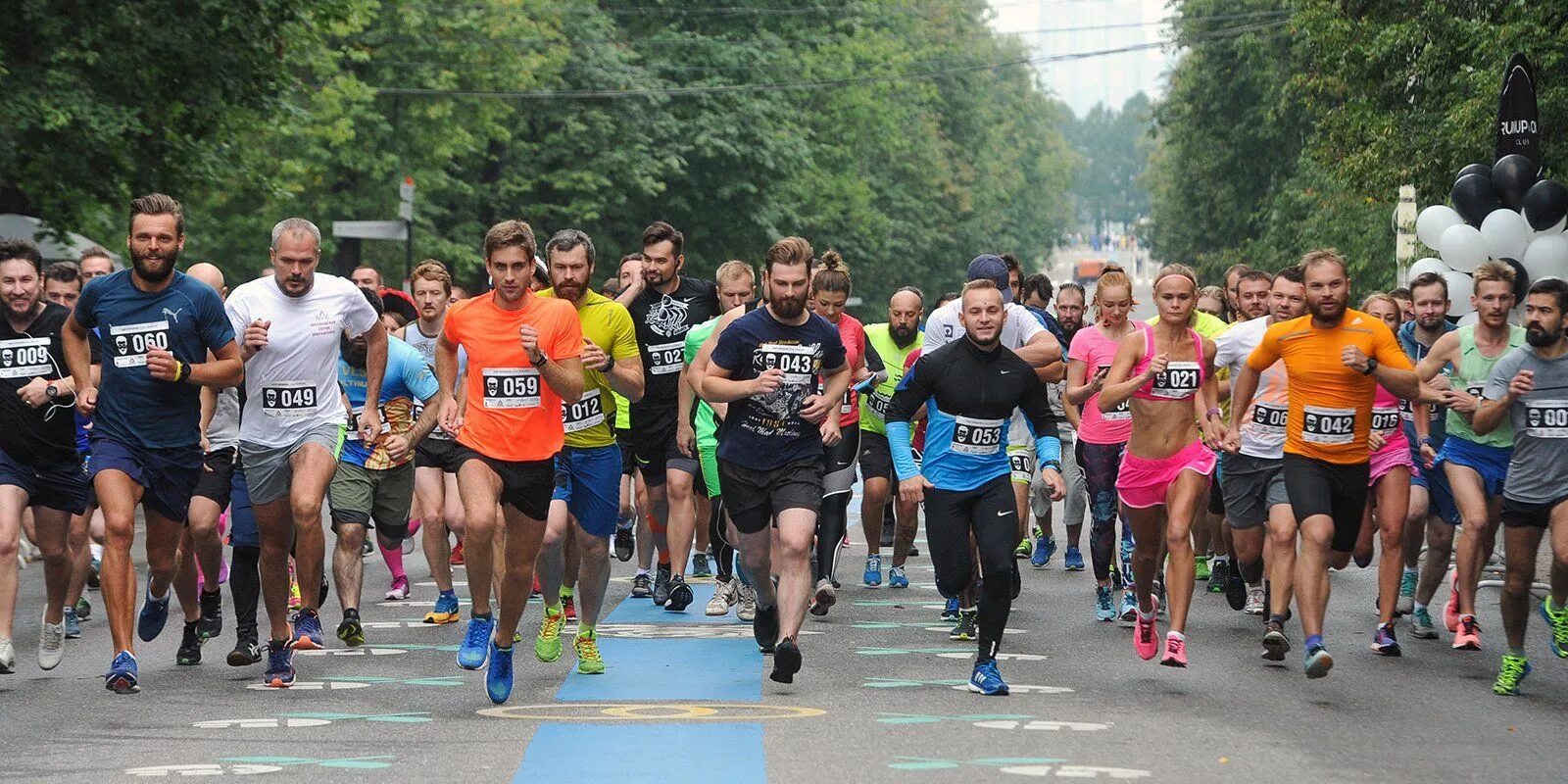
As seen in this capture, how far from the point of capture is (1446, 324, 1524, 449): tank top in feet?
36.9

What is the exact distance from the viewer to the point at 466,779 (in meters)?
7.73

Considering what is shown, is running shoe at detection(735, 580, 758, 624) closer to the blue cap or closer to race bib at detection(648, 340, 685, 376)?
race bib at detection(648, 340, 685, 376)

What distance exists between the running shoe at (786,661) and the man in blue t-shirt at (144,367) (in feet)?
8.84

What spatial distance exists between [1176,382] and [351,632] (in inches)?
172

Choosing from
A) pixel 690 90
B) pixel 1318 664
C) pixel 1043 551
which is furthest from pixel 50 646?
pixel 690 90

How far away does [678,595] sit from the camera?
13.1 metres

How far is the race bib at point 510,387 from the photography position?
31.8ft

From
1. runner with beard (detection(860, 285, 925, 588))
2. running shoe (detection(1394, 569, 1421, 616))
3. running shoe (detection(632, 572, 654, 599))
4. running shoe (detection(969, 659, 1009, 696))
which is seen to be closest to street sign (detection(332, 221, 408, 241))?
runner with beard (detection(860, 285, 925, 588))

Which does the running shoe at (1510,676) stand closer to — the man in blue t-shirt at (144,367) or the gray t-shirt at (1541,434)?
the gray t-shirt at (1541,434)

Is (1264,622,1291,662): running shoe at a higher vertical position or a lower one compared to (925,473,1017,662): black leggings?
lower

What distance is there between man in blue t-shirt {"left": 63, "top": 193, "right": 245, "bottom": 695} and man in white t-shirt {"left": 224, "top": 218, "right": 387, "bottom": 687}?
240 millimetres

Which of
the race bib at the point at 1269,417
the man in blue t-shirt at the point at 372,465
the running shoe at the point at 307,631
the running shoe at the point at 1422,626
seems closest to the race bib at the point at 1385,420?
the race bib at the point at 1269,417

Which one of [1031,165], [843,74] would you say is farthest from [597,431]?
[1031,165]

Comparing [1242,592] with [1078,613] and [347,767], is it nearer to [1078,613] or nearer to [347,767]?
[1078,613]
